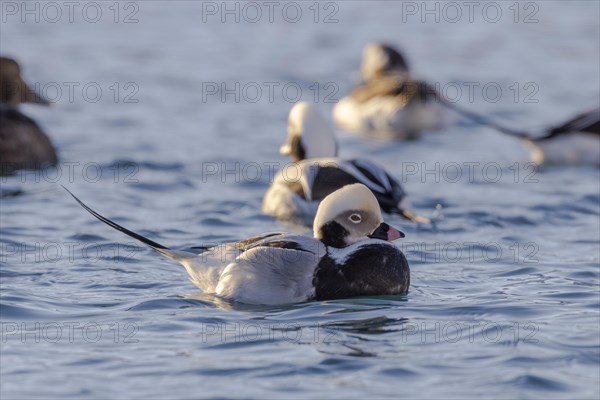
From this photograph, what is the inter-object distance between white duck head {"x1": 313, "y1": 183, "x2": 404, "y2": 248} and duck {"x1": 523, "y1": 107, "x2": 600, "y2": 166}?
620 cm

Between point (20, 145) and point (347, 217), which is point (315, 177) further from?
point (20, 145)

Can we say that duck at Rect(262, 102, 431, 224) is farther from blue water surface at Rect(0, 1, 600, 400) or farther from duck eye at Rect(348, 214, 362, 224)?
duck eye at Rect(348, 214, 362, 224)

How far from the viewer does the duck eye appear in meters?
8.25

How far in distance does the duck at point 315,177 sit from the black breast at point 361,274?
91.8 inches

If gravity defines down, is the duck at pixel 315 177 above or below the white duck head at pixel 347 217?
above

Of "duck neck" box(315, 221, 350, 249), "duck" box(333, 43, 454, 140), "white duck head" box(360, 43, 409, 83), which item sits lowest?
"duck neck" box(315, 221, 350, 249)

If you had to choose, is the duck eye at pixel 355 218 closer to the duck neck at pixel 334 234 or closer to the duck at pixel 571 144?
the duck neck at pixel 334 234

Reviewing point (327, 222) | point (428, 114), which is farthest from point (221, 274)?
point (428, 114)

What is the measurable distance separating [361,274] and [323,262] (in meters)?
0.25

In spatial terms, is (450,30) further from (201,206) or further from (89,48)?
(201,206)

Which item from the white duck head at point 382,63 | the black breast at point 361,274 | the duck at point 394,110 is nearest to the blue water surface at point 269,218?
the black breast at point 361,274

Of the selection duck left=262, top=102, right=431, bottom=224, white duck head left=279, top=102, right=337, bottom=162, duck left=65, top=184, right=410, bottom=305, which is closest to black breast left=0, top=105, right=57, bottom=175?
duck left=262, top=102, right=431, bottom=224

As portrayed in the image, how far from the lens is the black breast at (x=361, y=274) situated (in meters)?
8.09

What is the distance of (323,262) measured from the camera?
8.12m
